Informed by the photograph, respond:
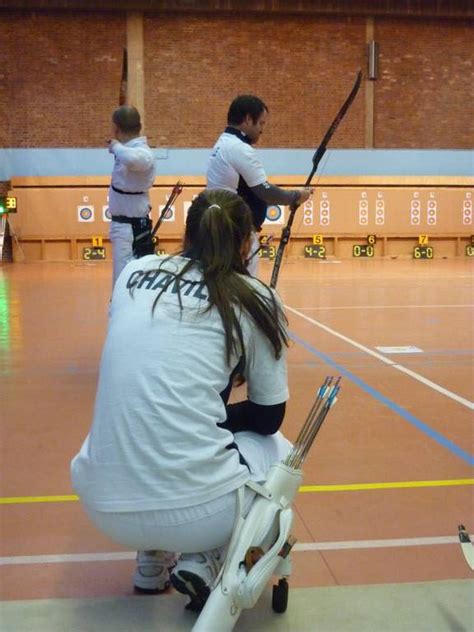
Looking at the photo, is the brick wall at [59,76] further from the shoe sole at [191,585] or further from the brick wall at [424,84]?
the shoe sole at [191,585]

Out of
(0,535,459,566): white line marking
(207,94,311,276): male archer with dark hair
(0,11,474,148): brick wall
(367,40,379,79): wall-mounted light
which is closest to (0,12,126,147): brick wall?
(0,11,474,148): brick wall

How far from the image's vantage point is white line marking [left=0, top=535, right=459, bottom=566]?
229 centimetres

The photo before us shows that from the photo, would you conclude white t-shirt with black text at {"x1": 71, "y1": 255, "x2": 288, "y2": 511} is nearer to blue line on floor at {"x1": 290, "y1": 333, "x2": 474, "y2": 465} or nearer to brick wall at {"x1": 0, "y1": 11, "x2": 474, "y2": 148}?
blue line on floor at {"x1": 290, "y1": 333, "x2": 474, "y2": 465}

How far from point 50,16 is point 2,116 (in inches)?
88.5

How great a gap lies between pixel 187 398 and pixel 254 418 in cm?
26

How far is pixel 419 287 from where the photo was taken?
32.5 ft

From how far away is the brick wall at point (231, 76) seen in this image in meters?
16.1

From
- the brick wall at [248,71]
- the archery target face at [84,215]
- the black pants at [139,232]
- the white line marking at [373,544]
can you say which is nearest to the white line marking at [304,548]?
the white line marking at [373,544]

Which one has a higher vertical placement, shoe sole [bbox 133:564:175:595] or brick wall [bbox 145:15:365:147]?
brick wall [bbox 145:15:365:147]

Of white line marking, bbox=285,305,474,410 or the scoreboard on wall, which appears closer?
white line marking, bbox=285,305,474,410

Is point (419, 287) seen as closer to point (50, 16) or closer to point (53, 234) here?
point (53, 234)

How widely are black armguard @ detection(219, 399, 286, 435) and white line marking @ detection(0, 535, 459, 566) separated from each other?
537 millimetres

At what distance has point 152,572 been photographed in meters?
2.05

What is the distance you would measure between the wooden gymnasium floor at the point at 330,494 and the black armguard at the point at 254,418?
435 mm
